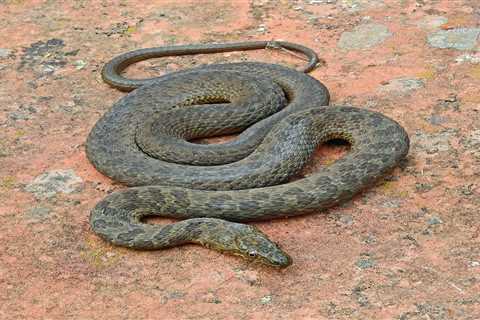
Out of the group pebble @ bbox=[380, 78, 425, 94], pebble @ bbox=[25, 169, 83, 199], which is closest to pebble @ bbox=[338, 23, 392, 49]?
pebble @ bbox=[380, 78, 425, 94]

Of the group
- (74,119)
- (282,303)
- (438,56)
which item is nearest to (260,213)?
(282,303)

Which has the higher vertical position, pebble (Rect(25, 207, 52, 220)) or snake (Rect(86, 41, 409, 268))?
snake (Rect(86, 41, 409, 268))

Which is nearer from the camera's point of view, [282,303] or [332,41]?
[282,303]

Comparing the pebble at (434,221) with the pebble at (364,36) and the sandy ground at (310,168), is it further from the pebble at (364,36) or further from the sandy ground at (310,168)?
the pebble at (364,36)

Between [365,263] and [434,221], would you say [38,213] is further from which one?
[434,221]

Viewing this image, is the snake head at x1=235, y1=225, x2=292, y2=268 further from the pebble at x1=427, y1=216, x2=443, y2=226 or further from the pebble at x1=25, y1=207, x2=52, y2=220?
the pebble at x1=25, y1=207, x2=52, y2=220

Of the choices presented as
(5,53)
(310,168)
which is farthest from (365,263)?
(5,53)

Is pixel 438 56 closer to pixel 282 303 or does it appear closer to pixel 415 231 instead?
pixel 415 231
